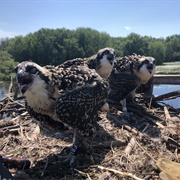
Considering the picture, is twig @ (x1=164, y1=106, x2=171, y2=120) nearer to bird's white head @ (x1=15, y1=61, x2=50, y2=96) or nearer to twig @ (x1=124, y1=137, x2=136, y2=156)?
twig @ (x1=124, y1=137, x2=136, y2=156)

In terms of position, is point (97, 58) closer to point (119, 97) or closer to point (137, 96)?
point (119, 97)

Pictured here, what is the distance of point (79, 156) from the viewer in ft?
12.7

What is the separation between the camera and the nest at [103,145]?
3432 mm

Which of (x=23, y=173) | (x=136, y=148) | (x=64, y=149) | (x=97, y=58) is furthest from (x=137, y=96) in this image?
(x=23, y=173)

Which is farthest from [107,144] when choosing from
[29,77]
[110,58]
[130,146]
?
[110,58]

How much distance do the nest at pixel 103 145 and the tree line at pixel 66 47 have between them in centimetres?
2922

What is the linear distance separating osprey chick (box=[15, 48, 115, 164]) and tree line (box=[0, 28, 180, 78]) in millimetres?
30911

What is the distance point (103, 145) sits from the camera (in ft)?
13.5

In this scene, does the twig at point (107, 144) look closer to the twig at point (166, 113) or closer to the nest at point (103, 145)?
the nest at point (103, 145)

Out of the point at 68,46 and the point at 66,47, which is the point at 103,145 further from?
the point at 68,46

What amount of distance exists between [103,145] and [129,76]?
203cm

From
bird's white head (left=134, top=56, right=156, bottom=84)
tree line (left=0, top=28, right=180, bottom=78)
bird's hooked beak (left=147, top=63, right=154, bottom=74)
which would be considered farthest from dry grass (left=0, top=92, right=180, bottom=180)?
tree line (left=0, top=28, right=180, bottom=78)

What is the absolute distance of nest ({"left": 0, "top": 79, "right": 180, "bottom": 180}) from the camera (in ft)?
11.3

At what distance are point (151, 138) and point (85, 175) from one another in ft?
5.26
